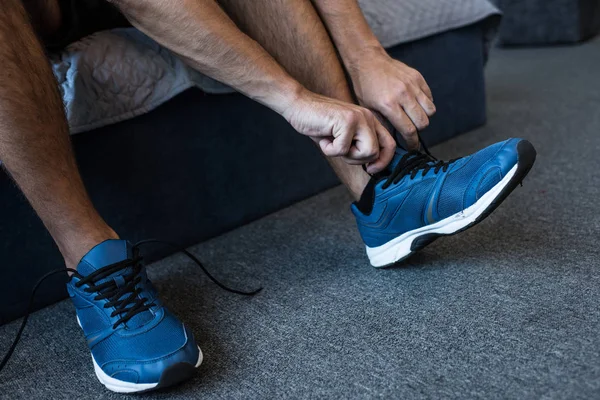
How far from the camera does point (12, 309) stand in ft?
3.31

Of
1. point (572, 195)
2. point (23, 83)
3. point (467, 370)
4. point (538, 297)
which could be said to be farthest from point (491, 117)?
point (23, 83)

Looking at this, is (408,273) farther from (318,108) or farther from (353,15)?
(353,15)

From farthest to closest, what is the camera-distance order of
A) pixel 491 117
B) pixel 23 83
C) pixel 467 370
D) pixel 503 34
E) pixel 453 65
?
pixel 503 34, pixel 491 117, pixel 453 65, pixel 23 83, pixel 467 370

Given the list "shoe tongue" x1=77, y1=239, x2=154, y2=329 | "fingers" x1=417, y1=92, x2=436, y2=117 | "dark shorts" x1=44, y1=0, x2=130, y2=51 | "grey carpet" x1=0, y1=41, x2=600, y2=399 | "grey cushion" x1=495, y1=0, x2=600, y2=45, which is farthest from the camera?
"grey cushion" x1=495, y1=0, x2=600, y2=45

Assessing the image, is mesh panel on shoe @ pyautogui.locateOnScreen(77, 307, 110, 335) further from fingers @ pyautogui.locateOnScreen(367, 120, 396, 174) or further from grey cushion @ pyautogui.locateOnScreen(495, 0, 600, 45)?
grey cushion @ pyautogui.locateOnScreen(495, 0, 600, 45)

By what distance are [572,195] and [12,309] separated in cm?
94

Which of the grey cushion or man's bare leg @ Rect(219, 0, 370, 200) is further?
the grey cushion

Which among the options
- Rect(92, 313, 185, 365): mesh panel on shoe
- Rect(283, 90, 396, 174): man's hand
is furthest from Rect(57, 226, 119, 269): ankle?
Rect(283, 90, 396, 174): man's hand

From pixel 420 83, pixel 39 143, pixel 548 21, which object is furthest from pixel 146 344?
pixel 548 21

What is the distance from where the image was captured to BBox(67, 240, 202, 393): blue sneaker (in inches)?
29.5

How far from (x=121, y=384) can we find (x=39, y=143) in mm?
317

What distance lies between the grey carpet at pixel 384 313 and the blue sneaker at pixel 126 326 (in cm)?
3

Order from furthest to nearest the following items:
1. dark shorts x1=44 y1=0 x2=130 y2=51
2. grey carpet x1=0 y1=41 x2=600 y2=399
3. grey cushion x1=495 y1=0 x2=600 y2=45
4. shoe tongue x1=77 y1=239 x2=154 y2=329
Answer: grey cushion x1=495 y1=0 x2=600 y2=45 → dark shorts x1=44 y1=0 x2=130 y2=51 → shoe tongue x1=77 y1=239 x2=154 y2=329 → grey carpet x1=0 y1=41 x2=600 y2=399

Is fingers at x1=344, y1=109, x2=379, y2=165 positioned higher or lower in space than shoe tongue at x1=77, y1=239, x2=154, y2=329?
higher
